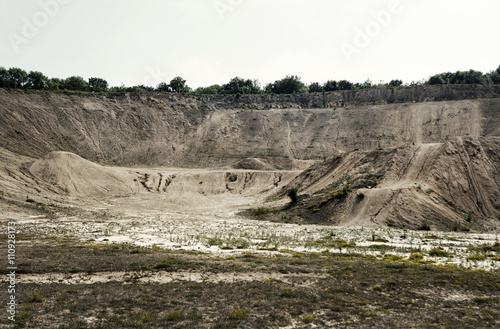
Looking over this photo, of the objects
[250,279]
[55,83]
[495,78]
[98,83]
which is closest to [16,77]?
[55,83]

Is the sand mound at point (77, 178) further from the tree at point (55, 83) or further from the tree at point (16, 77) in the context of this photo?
the tree at point (55, 83)

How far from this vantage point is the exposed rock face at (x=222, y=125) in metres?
→ 68.8

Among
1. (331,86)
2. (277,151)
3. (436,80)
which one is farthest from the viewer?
(331,86)

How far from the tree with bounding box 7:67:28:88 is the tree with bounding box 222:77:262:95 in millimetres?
44965

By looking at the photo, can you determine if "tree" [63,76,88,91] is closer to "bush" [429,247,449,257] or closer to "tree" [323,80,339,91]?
"tree" [323,80,339,91]

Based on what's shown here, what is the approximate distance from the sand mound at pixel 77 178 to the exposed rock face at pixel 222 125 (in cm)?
1347

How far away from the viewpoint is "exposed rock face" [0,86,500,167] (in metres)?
68.8

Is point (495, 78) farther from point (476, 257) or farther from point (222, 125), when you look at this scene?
point (476, 257)

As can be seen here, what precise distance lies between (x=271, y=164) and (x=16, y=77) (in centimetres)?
5536

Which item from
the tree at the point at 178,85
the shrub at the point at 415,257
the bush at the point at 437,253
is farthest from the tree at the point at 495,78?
the shrub at the point at 415,257

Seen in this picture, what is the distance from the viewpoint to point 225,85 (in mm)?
106688

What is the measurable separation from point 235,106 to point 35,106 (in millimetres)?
39085

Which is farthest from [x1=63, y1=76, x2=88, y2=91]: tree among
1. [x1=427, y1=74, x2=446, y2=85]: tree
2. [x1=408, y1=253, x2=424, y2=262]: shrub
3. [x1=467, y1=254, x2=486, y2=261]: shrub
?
[x1=467, y1=254, x2=486, y2=261]: shrub

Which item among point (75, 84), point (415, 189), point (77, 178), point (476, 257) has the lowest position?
point (476, 257)
